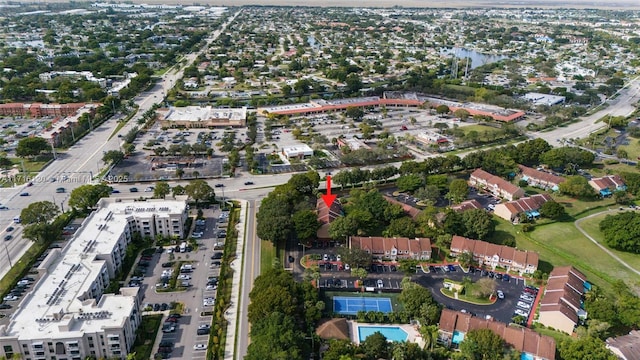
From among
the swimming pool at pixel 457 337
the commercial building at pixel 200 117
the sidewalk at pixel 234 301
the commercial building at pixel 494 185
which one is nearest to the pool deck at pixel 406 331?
the swimming pool at pixel 457 337

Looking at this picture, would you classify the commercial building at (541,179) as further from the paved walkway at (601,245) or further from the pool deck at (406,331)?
the pool deck at (406,331)

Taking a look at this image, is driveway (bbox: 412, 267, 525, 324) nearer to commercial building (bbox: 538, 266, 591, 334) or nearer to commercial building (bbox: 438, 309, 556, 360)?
commercial building (bbox: 538, 266, 591, 334)

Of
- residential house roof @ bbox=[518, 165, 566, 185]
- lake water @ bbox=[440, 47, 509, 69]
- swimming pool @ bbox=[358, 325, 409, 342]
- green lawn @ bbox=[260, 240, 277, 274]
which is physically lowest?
swimming pool @ bbox=[358, 325, 409, 342]

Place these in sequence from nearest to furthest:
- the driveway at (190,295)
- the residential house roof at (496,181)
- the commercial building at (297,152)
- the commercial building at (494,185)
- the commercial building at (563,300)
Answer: the driveway at (190,295), the commercial building at (563,300), the commercial building at (494,185), the residential house roof at (496,181), the commercial building at (297,152)

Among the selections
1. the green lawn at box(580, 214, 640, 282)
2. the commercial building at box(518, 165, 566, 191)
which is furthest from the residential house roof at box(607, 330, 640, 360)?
the commercial building at box(518, 165, 566, 191)

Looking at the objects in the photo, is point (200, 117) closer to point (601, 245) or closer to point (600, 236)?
point (600, 236)

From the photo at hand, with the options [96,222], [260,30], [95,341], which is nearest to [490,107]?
[96,222]
